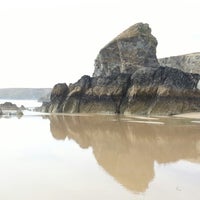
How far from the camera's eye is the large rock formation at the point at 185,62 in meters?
87.2

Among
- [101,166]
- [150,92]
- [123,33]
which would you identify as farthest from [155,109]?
[101,166]

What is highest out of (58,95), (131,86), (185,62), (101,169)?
(185,62)

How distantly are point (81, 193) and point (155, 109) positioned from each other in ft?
110

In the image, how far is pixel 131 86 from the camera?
1786 inches

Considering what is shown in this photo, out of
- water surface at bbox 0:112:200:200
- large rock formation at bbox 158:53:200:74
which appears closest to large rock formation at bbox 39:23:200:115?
water surface at bbox 0:112:200:200

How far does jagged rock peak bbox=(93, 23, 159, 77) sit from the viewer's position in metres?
52.5

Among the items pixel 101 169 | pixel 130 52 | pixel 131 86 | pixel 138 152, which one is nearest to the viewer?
pixel 101 169

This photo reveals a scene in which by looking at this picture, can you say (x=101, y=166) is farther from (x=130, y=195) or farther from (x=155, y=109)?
(x=155, y=109)

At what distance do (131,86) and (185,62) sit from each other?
5039 centimetres

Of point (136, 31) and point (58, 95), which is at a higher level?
point (136, 31)

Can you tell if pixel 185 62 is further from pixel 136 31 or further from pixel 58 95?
pixel 58 95

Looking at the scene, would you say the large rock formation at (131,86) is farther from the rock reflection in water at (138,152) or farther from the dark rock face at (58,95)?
the rock reflection in water at (138,152)

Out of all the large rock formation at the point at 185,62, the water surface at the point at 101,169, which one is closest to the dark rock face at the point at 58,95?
the water surface at the point at 101,169

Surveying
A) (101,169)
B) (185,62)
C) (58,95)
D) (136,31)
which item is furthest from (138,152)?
(185,62)
